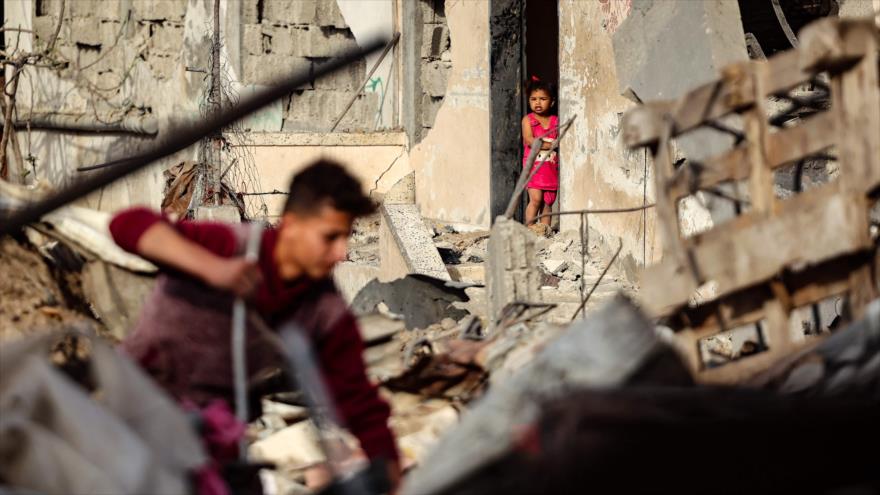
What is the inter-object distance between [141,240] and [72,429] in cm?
50

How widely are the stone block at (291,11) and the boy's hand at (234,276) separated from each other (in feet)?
42.1

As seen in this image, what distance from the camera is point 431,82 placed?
1383 centimetres

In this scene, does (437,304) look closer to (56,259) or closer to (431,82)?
(56,259)

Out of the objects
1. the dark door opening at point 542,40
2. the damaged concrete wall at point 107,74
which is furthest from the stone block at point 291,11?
the dark door opening at point 542,40

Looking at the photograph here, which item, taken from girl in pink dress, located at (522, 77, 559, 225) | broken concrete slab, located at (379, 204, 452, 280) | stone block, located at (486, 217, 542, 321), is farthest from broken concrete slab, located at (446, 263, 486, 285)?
stone block, located at (486, 217, 542, 321)

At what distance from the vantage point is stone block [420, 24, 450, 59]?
13.8 m

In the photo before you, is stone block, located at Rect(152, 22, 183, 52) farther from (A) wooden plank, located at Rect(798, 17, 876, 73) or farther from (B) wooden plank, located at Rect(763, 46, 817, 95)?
(A) wooden plank, located at Rect(798, 17, 876, 73)

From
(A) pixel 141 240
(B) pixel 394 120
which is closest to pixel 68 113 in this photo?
(B) pixel 394 120

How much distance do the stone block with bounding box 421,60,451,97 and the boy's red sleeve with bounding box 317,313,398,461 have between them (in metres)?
10.3

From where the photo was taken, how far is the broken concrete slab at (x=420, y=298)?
25.8 ft

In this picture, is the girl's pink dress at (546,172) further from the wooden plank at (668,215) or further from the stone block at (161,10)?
the stone block at (161,10)

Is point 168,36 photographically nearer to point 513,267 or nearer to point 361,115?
point 361,115

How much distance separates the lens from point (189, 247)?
309 centimetres

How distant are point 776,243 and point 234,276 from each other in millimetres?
1716
